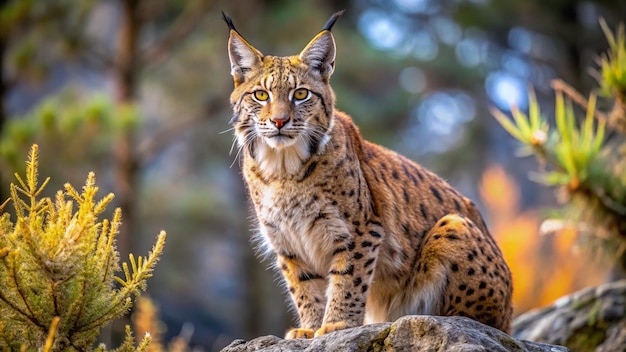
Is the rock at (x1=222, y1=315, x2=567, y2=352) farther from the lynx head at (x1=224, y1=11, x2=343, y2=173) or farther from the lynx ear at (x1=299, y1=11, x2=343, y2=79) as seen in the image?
the lynx ear at (x1=299, y1=11, x2=343, y2=79)

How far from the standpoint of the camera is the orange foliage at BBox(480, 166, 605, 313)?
13023 millimetres

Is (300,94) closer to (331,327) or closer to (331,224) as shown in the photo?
(331,224)

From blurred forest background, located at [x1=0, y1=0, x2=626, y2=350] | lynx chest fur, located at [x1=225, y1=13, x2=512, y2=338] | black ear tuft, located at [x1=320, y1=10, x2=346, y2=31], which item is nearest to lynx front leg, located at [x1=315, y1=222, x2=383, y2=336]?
lynx chest fur, located at [x1=225, y1=13, x2=512, y2=338]

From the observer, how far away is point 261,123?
5.93m

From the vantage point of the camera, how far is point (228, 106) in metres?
19.1

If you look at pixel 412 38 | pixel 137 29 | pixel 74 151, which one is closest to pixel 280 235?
pixel 74 151

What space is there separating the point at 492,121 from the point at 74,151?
54.1ft

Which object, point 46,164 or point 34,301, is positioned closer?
point 34,301

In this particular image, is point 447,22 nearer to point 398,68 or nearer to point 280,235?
point 398,68

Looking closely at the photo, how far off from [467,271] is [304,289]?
3.72ft

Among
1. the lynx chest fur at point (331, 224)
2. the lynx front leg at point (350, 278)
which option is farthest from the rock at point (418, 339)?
the lynx chest fur at point (331, 224)

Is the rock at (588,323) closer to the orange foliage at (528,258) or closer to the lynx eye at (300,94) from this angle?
the lynx eye at (300,94)

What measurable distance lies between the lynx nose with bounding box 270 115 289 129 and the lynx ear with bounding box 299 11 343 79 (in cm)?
58

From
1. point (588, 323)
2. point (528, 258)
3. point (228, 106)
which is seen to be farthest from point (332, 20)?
point (228, 106)
